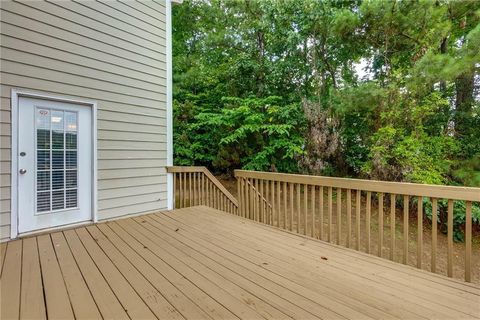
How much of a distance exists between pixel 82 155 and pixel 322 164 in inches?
194

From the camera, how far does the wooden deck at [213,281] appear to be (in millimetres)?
1563

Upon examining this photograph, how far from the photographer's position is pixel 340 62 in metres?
7.29

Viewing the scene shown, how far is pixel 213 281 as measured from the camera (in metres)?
1.92

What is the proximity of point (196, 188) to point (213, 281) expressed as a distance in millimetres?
2833

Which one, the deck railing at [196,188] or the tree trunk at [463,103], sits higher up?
the tree trunk at [463,103]

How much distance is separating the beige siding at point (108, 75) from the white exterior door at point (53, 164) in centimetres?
14

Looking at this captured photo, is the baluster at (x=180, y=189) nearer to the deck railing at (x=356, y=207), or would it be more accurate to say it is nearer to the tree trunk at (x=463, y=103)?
the deck railing at (x=356, y=207)

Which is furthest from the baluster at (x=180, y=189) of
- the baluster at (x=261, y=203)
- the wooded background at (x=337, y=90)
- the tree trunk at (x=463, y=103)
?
the tree trunk at (x=463, y=103)

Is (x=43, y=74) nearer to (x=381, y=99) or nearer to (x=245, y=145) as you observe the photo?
(x=245, y=145)

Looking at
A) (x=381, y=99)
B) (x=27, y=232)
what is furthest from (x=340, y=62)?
(x=27, y=232)

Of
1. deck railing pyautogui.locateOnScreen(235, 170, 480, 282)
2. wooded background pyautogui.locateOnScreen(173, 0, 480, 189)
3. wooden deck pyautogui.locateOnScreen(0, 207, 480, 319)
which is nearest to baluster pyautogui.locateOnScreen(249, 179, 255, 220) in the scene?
deck railing pyautogui.locateOnScreen(235, 170, 480, 282)

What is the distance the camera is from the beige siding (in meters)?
→ 2.88

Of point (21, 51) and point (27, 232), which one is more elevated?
point (21, 51)

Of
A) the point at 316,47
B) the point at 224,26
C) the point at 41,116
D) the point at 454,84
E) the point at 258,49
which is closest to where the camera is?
the point at 41,116
